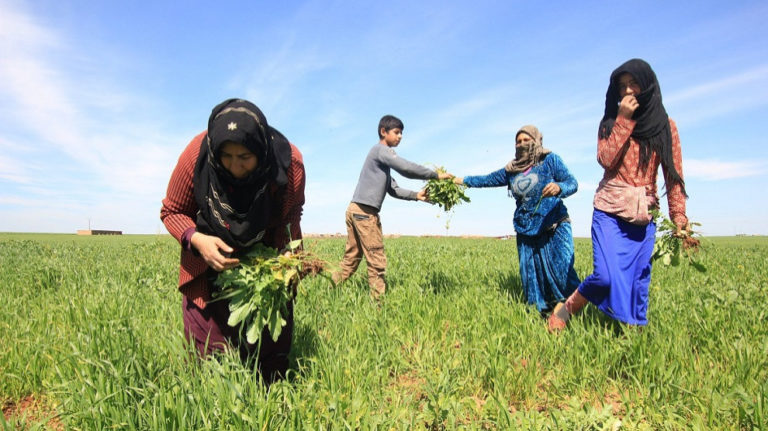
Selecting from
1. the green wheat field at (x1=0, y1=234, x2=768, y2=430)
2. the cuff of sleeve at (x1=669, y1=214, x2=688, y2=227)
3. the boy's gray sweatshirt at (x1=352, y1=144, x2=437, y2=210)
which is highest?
the boy's gray sweatshirt at (x1=352, y1=144, x2=437, y2=210)

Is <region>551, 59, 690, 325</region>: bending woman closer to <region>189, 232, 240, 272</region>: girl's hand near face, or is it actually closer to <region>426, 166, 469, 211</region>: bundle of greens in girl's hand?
<region>426, 166, 469, 211</region>: bundle of greens in girl's hand

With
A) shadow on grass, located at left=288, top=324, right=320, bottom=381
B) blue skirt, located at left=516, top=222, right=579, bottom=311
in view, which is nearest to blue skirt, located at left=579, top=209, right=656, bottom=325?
blue skirt, located at left=516, top=222, right=579, bottom=311

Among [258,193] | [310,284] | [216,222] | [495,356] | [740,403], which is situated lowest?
[740,403]

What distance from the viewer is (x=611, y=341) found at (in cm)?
327

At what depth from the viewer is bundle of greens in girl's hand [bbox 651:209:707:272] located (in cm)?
369

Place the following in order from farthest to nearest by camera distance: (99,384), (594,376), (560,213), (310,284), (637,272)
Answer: (310,284) < (560,213) < (637,272) < (594,376) < (99,384)

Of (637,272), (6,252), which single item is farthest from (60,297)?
(6,252)

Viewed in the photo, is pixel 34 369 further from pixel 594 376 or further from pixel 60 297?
pixel 594 376

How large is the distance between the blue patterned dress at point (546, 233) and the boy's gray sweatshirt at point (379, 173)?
1.15m

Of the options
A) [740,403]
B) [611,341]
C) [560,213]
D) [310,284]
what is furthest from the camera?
[310,284]

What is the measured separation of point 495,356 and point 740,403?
4.48ft

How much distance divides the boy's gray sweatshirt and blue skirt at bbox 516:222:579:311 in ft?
4.85

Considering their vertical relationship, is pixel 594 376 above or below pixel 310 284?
below

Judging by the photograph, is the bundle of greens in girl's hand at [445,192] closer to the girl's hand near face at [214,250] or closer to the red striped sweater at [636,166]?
the red striped sweater at [636,166]
